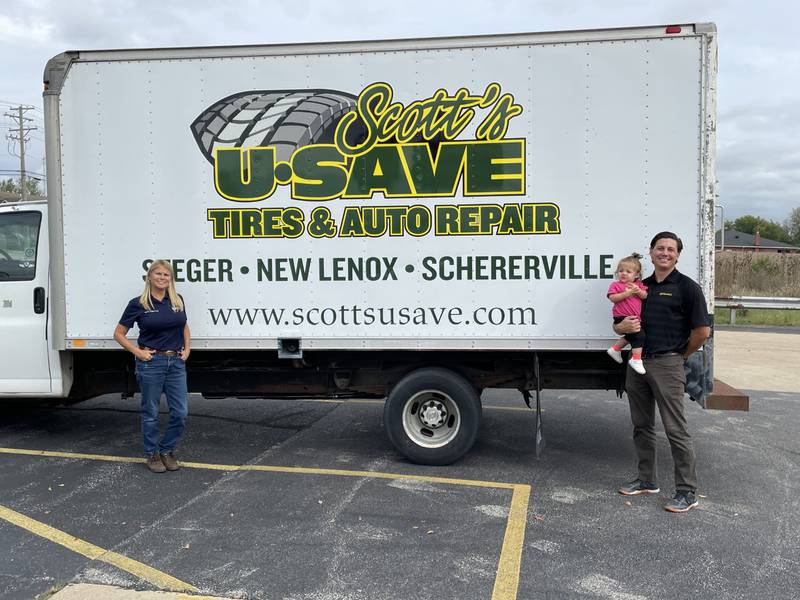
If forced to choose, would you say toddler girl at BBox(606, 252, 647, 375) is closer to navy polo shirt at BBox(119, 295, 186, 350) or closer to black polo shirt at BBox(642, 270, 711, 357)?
black polo shirt at BBox(642, 270, 711, 357)

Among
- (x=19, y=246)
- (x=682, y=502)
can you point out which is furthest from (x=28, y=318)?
(x=682, y=502)

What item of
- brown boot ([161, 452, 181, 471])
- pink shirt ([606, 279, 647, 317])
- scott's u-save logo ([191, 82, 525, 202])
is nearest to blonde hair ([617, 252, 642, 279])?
pink shirt ([606, 279, 647, 317])

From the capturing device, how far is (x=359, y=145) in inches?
183

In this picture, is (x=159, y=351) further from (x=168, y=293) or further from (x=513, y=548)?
(x=513, y=548)

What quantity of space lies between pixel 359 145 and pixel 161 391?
2.46 metres

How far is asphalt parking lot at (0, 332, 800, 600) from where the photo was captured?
10.7ft

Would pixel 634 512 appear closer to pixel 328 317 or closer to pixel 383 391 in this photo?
pixel 383 391

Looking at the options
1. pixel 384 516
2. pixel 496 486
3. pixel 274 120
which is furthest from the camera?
pixel 274 120

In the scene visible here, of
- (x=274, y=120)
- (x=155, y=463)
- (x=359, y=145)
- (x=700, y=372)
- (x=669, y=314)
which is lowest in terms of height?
(x=155, y=463)

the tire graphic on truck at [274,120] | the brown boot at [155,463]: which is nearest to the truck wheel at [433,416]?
the brown boot at [155,463]

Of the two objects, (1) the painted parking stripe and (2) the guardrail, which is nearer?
(1) the painted parking stripe

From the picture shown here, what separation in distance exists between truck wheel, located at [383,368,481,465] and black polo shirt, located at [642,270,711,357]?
1443 mm

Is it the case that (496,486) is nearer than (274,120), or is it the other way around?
(496,486)

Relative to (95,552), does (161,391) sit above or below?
above
